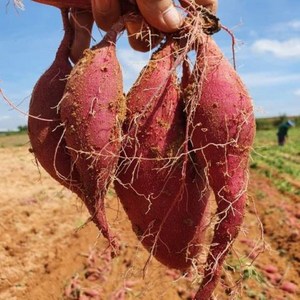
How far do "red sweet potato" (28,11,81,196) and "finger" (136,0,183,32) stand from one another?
339mm

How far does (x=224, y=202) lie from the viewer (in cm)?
154

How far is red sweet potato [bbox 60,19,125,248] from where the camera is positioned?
1.46m

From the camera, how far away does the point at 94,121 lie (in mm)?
1466

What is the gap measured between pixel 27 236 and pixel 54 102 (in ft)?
12.9

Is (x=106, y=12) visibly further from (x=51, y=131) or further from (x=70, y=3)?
(x=51, y=131)

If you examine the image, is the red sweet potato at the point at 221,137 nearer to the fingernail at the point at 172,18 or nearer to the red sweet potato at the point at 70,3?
the fingernail at the point at 172,18

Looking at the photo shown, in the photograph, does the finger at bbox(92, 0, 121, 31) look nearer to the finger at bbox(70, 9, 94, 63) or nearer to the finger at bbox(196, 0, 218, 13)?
the finger at bbox(70, 9, 94, 63)

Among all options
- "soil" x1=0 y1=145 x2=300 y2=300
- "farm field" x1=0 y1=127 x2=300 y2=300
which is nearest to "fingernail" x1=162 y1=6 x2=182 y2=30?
"farm field" x1=0 y1=127 x2=300 y2=300

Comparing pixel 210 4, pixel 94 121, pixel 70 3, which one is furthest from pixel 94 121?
pixel 210 4

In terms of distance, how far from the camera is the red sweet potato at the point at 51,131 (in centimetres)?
160

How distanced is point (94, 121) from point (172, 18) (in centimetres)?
39

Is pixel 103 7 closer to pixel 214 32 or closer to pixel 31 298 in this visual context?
pixel 214 32

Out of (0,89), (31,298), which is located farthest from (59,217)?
(0,89)

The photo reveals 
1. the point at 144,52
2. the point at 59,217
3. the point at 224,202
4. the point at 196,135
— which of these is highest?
the point at 144,52
